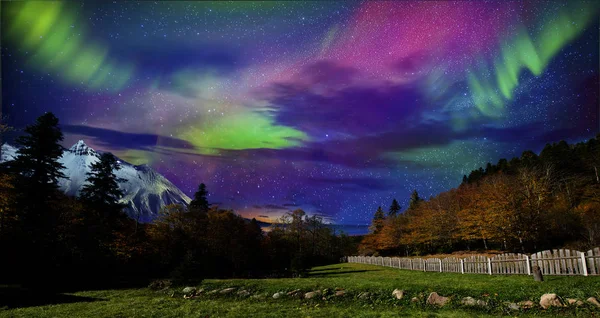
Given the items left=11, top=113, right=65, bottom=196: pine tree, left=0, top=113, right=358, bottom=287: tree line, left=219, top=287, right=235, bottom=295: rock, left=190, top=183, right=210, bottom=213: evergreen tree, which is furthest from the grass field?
left=190, top=183, right=210, bottom=213: evergreen tree

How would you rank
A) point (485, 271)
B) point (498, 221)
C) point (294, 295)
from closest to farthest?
point (294, 295)
point (485, 271)
point (498, 221)

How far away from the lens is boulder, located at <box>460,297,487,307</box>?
12.6 metres

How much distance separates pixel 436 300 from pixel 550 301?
12.7ft

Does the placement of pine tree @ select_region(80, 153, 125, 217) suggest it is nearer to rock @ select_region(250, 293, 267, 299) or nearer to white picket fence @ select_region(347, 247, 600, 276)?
rock @ select_region(250, 293, 267, 299)

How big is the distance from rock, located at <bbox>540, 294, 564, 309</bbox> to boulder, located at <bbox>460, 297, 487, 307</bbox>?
1887 mm

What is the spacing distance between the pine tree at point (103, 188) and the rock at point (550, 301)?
50.6m

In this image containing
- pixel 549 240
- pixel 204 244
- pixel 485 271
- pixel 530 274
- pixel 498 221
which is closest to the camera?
pixel 530 274

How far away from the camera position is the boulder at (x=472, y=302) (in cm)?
1258

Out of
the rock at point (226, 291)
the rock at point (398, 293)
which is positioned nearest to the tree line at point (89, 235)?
the rock at point (226, 291)

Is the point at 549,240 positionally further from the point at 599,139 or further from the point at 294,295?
the point at 294,295

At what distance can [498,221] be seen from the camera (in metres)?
43.7

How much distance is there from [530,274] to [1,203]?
1776 inches

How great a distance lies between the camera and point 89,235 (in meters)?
39.1

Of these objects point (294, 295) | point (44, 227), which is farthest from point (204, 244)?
point (294, 295)
